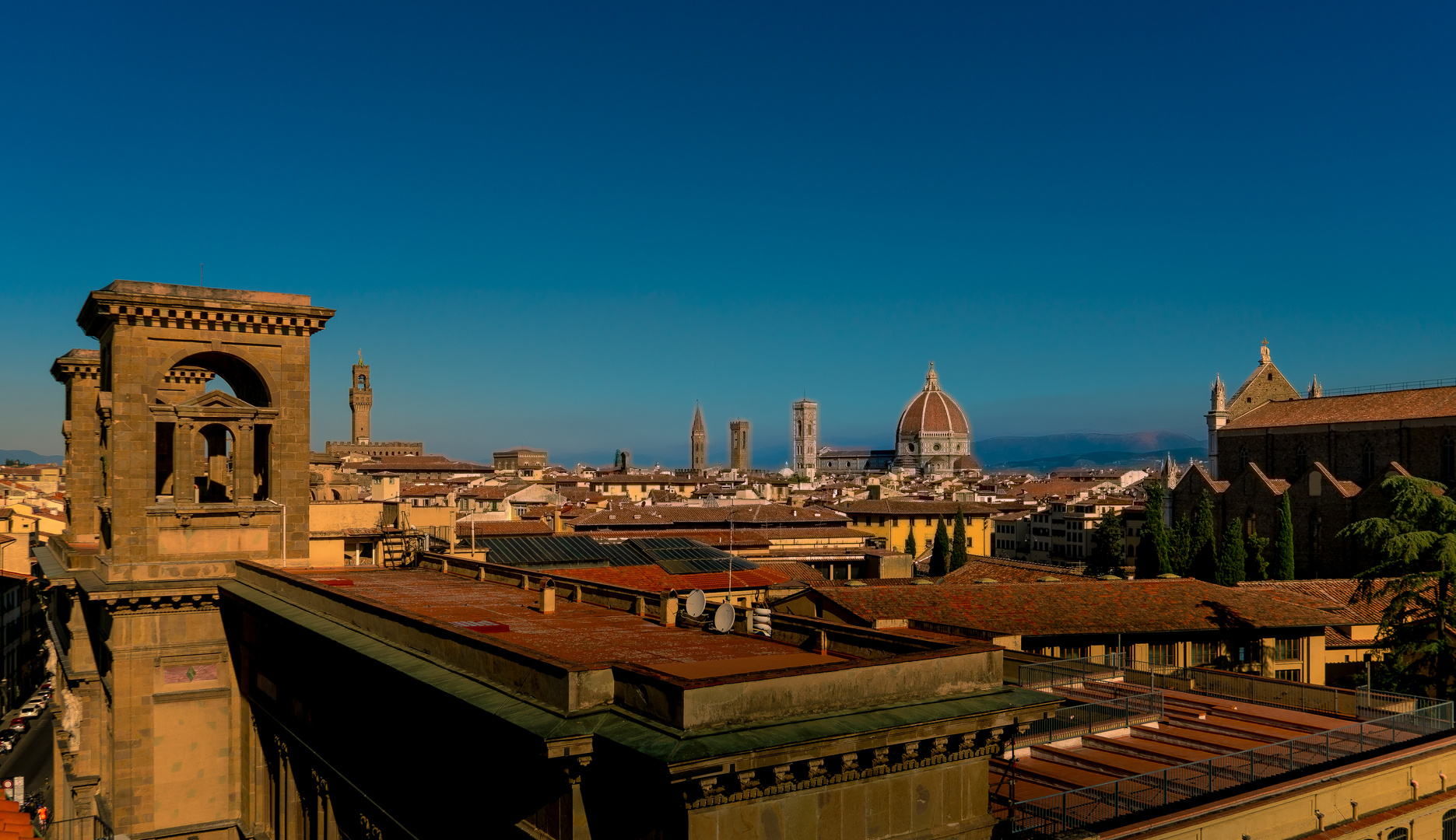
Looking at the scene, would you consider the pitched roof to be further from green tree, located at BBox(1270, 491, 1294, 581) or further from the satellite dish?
green tree, located at BBox(1270, 491, 1294, 581)

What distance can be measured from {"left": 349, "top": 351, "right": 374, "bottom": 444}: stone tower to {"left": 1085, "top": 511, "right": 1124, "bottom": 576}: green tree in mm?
123979

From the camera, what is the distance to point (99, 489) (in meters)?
26.5

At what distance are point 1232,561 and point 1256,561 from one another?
9.09 metres

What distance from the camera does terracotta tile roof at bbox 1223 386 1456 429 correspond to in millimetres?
66500

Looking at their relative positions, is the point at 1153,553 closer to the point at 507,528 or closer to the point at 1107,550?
the point at 1107,550

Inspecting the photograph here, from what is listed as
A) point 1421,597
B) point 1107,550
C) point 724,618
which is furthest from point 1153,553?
point 724,618

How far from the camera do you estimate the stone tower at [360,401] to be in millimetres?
171500

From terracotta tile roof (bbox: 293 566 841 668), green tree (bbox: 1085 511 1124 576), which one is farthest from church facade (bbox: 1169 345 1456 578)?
terracotta tile roof (bbox: 293 566 841 668)

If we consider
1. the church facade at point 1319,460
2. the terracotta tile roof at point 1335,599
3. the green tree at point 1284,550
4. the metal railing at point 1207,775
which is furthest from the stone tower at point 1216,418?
the metal railing at point 1207,775

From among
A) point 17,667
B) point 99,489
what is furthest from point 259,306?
point 17,667

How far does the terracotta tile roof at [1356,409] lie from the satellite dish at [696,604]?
6625 centimetres

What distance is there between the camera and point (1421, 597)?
32.7m

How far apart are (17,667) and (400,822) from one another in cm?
6715

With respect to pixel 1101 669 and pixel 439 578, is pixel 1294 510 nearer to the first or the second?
pixel 1101 669
